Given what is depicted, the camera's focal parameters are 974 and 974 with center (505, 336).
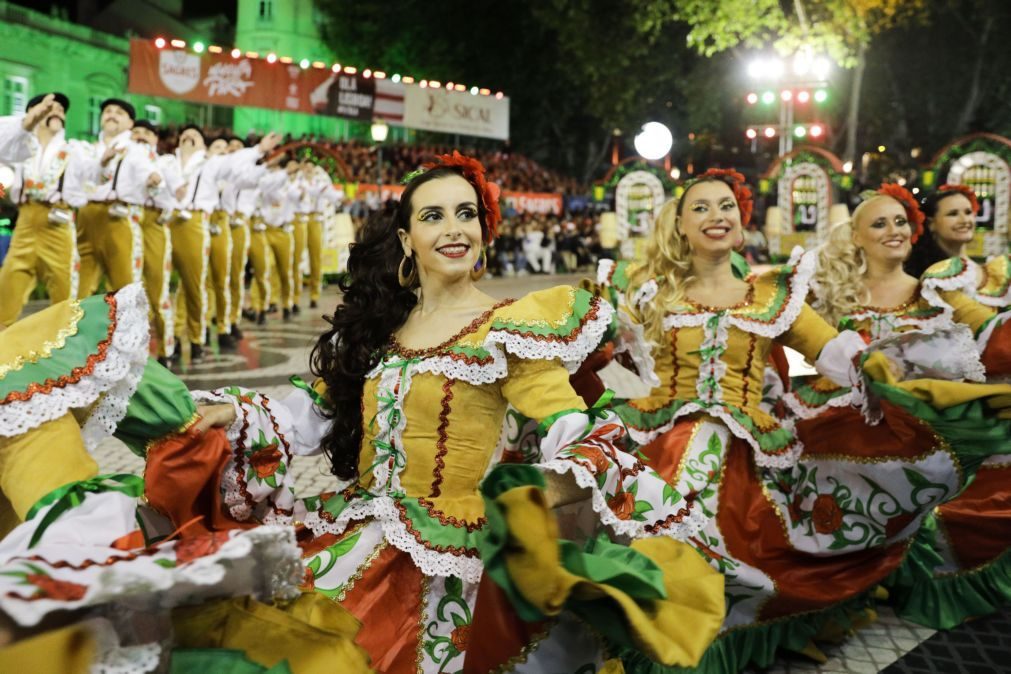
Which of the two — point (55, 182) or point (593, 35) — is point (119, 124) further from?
point (593, 35)

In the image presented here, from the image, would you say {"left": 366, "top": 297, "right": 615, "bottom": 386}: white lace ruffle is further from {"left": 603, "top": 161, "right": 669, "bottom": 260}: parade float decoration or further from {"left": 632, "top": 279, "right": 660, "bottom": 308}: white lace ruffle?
{"left": 603, "top": 161, "right": 669, "bottom": 260}: parade float decoration

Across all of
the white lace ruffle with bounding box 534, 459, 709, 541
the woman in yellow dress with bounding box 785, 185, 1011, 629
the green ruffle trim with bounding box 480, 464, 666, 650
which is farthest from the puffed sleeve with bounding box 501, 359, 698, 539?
the woman in yellow dress with bounding box 785, 185, 1011, 629

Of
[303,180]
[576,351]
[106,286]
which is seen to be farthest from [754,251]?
[576,351]

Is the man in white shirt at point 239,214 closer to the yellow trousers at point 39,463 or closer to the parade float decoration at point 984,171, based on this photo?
the yellow trousers at point 39,463

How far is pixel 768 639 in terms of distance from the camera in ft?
10.9

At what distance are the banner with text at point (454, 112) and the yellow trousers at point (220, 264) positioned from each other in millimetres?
16036

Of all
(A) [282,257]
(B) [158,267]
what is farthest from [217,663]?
(A) [282,257]

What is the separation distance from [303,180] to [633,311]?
11255 millimetres

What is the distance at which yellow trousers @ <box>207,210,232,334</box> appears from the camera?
10938mm

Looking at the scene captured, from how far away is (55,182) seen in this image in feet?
25.5

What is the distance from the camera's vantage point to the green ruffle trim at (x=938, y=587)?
12.6 ft

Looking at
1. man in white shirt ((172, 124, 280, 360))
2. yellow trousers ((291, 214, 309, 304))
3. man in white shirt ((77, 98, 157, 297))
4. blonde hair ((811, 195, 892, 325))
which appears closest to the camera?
blonde hair ((811, 195, 892, 325))

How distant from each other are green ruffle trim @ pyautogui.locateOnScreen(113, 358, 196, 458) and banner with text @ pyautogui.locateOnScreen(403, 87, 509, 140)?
994 inches

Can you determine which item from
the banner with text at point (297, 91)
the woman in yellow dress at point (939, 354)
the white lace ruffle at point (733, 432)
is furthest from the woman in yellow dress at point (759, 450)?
the banner with text at point (297, 91)
